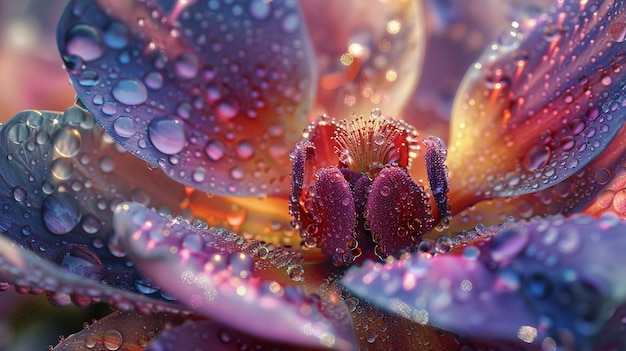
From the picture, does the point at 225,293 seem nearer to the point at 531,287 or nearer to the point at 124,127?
the point at 531,287

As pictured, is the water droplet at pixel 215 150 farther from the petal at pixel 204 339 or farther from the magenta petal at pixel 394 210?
the petal at pixel 204 339

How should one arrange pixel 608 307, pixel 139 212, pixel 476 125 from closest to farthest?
pixel 608 307 → pixel 139 212 → pixel 476 125

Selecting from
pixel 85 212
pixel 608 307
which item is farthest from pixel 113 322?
pixel 608 307

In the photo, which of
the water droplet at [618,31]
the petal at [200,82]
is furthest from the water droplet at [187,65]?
the water droplet at [618,31]

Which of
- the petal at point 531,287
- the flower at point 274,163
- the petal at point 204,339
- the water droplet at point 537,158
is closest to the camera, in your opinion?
the petal at point 531,287

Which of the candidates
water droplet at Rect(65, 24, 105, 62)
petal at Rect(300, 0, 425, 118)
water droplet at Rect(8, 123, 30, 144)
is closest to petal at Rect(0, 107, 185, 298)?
water droplet at Rect(8, 123, 30, 144)

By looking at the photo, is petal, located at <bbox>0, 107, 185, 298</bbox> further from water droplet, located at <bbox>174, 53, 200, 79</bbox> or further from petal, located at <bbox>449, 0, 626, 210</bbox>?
petal, located at <bbox>449, 0, 626, 210</bbox>

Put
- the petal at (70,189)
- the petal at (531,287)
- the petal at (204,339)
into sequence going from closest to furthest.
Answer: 1. the petal at (531,287)
2. the petal at (204,339)
3. the petal at (70,189)

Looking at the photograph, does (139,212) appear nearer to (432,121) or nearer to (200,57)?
(200,57)
